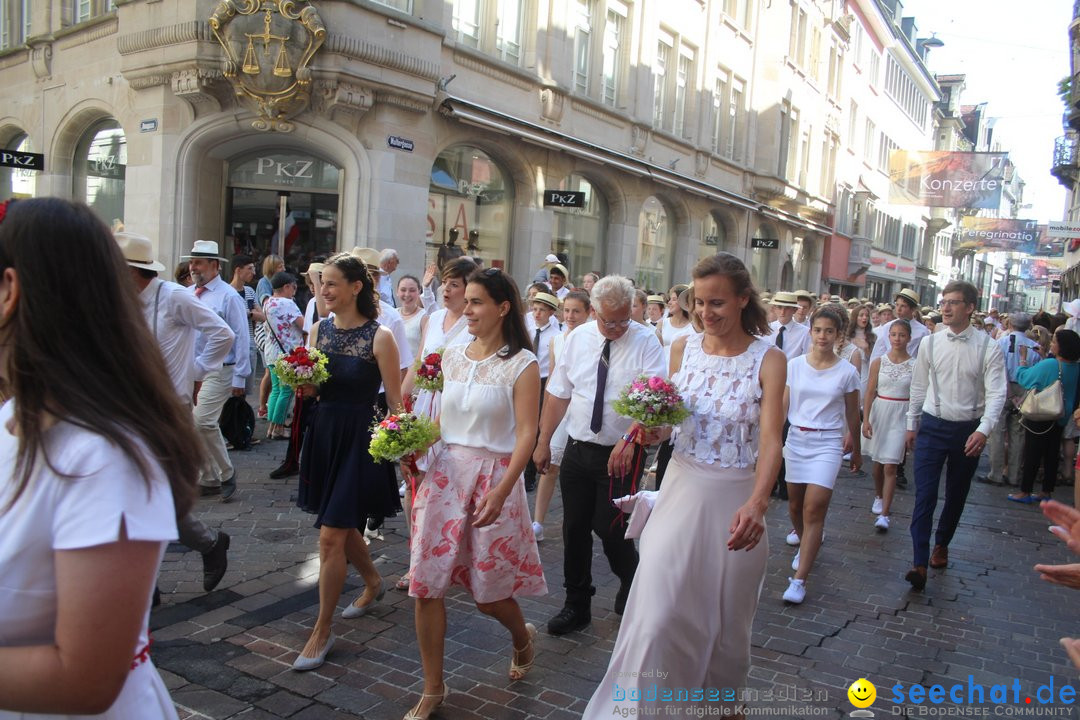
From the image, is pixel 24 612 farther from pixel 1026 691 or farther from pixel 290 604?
pixel 1026 691

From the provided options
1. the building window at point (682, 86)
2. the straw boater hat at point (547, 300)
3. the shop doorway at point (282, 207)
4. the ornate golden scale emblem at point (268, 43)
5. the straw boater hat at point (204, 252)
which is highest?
the building window at point (682, 86)

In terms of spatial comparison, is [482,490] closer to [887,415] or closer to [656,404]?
[656,404]

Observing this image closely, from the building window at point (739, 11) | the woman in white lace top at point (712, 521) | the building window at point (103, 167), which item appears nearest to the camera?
the woman in white lace top at point (712, 521)

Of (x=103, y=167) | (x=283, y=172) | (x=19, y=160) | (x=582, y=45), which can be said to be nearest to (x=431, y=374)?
(x=19, y=160)

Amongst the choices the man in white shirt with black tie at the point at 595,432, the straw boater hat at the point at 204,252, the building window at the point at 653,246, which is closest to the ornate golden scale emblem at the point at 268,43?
the straw boater hat at the point at 204,252

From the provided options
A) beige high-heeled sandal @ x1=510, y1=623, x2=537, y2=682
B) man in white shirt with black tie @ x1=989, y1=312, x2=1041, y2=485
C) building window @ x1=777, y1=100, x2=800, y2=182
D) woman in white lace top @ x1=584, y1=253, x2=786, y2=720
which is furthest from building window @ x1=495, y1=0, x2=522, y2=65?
building window @ x1=777, y1=100, x2=800, y2=182

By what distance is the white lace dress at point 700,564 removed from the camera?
336 cm

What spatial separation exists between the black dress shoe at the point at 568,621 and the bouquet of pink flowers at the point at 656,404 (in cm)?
160

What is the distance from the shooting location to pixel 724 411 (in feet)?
12.0

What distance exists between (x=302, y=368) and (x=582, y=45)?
17.1 m

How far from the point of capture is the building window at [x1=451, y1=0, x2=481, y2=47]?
16.0 m

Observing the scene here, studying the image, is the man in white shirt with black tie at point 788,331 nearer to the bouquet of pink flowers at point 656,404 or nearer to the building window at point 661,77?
the bouquet of pink flowers at point 656,404

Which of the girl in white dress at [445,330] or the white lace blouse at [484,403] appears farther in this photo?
the girl in white dress at [445,330]

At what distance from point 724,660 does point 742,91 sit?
28.0m
